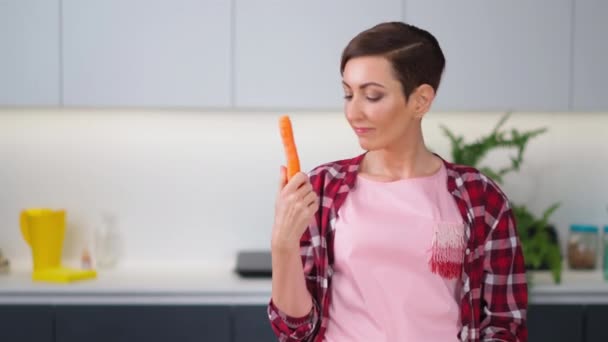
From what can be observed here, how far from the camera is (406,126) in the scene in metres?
1.36

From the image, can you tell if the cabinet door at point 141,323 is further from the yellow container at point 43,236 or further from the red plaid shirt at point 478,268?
the red plaid shirt at point 478,268

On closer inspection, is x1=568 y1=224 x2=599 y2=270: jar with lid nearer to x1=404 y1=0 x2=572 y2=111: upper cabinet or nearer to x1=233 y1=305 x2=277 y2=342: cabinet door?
x1=404 y1=0 x2=572 y2=111: upper cabinet

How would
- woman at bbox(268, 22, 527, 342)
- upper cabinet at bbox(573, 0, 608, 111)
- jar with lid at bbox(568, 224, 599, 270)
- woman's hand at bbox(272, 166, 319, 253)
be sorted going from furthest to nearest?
jar with lid at bbox(568, 224, 599, 270), upper cabinet at bbox(573, 0, 608, 111), woman at bbox(268, 22, 527, 342), woman's hand at bbox(272, 166, 319, 253)

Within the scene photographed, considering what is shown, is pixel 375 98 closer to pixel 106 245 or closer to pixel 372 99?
Answer: pixel 372 99

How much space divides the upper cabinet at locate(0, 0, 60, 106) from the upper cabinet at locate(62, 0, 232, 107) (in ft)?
0.16

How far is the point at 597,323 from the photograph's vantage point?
2949 mm

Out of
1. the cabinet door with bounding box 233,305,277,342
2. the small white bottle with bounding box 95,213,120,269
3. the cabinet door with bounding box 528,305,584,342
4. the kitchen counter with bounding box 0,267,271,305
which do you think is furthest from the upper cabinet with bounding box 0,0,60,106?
the cabinet door with bounding box 528,305,584,342

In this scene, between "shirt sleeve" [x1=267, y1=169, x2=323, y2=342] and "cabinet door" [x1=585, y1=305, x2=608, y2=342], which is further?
"cabinet door" [x1=585, y1=305, x2=608, y2=342]

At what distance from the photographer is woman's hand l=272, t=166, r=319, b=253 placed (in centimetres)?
120

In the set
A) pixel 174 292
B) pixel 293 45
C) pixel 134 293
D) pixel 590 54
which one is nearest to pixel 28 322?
pixel 134 293

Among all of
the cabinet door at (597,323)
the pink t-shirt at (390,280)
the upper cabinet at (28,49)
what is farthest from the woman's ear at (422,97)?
the upper cabinet at (28,49)

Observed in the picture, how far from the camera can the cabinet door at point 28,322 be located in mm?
2873

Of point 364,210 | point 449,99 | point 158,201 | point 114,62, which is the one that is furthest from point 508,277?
point 158,201

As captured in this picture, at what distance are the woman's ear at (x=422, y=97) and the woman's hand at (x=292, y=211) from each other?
9.7 inches
